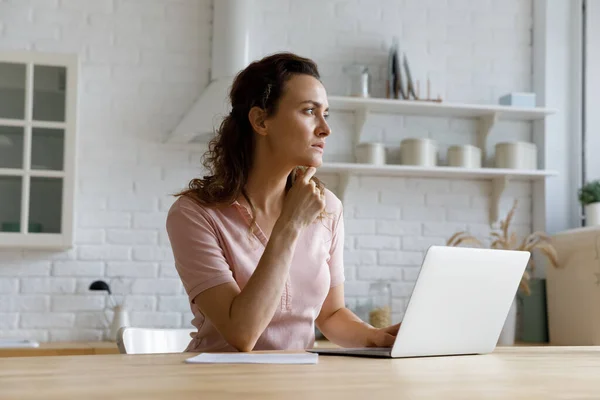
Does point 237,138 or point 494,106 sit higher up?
point 494,106

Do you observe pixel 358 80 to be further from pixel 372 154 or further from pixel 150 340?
pixel 150 340

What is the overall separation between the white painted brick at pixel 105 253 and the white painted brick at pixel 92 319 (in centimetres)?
25

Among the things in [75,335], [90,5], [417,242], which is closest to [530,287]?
[417,242]

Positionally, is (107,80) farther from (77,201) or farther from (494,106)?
(494,106)

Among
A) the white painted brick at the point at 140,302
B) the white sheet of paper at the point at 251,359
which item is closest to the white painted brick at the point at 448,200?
the white painted brick at the point at 140,302

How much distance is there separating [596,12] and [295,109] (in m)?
2.71

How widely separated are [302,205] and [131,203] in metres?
2.03

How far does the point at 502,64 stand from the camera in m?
4.37

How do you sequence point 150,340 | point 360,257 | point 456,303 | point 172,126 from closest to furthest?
point 456,303 → point 150,340 → point 172,126 → point 360,257

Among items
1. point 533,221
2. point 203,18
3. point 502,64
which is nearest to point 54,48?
point 203,18

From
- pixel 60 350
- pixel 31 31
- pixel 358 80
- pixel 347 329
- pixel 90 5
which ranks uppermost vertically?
pixel 90 5

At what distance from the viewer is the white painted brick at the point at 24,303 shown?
376 centimetres

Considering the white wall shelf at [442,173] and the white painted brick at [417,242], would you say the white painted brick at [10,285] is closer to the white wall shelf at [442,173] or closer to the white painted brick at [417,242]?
the white wall shelf at [442,173]

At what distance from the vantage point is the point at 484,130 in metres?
4.24
